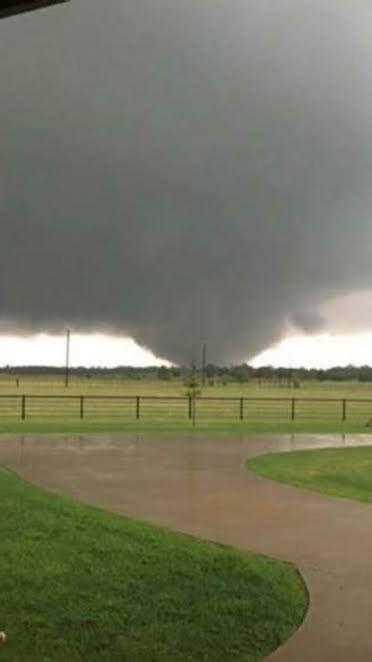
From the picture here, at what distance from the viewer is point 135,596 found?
5836 mm

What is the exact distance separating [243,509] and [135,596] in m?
4.23

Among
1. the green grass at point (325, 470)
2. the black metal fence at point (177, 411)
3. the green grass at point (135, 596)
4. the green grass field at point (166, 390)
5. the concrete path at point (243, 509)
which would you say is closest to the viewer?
the green grass at point (135, 596)

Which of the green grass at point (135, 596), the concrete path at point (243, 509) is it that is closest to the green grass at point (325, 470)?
the concrete path at point (243, 509)

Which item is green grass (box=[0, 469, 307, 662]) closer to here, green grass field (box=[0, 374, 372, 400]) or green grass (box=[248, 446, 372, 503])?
green grass (box=[248, 446, 372, 503])

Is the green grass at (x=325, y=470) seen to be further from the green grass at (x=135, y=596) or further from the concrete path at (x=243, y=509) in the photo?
the green grass at (x=135, y=596)

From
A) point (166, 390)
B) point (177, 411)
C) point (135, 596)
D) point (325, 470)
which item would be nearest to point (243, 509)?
point (135, 596)

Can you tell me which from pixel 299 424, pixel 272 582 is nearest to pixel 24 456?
pixel 272 582

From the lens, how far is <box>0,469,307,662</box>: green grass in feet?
15.7

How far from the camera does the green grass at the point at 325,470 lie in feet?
39.1

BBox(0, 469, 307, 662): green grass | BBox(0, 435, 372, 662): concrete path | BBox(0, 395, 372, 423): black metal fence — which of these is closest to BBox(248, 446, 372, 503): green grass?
BBox(0, 435, 372, 662): concrete path

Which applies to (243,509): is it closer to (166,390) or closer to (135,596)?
(135,596)

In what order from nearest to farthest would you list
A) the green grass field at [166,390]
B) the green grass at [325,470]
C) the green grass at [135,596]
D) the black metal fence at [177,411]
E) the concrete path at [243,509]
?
the green grass at [135,596]
the concrete path at [243,509]
the green grass at [325,470]
the black metal fence at [177,411]
the green grass field at [166,390]

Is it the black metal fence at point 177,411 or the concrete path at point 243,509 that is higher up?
the black metal fence at point 177,411

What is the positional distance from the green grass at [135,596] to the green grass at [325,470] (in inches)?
175
